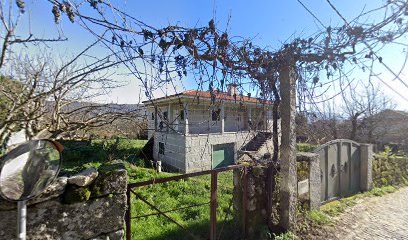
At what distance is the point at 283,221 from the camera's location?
3.72 m

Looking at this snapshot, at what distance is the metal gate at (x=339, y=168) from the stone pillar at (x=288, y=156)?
2.35 meters

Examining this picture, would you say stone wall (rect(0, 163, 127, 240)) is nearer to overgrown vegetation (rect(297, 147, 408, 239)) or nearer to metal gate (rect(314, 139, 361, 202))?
overgrown vegetation (rect(297, 147, 408, 239))

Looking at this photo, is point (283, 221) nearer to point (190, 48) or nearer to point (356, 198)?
point (190, 48)

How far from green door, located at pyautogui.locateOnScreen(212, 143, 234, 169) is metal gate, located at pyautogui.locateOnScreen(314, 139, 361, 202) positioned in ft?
27.8

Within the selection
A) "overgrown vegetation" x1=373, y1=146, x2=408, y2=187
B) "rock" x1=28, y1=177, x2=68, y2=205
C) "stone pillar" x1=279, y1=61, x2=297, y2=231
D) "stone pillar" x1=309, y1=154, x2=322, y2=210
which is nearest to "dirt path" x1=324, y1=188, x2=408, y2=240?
"stone pillar" x1=309, y1=154, x2=322, y2=210

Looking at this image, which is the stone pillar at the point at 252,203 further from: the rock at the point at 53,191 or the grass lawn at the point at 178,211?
the rock at the point at 53,191

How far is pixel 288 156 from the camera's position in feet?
12.0

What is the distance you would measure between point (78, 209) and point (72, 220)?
10cm

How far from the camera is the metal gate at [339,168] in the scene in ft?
18.7

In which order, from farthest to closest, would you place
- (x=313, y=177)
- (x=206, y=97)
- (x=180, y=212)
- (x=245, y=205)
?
(x=180, y=212) < (x=313, y=177) < (x=245, y=205) < (x=206, y=97)

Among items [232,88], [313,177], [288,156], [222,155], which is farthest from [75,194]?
[222,155]

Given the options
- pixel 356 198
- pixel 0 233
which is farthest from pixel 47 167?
pixel 356 198

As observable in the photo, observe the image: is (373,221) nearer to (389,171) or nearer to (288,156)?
(288,156)

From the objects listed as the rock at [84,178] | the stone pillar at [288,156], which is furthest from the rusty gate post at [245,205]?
the rock at [84,178]
